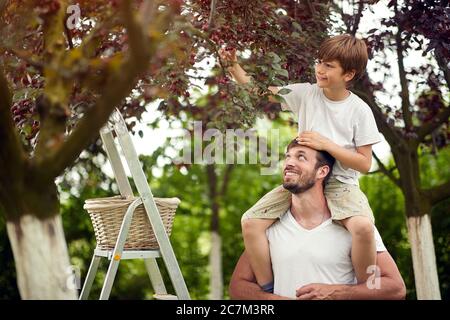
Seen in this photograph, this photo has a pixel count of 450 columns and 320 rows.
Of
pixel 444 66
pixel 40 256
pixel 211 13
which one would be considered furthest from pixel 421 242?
pixel 40 256

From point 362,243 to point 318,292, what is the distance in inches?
14.3

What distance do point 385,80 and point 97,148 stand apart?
2.77 metres

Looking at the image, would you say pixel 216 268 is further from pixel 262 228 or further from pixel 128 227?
pixel 128 227

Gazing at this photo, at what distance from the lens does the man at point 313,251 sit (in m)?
4.34

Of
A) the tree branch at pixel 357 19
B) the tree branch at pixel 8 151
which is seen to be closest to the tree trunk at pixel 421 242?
the tree branch at pixel 357 19

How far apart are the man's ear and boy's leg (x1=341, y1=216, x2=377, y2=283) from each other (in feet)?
0.89

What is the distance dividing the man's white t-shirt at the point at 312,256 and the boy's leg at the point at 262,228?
75mm

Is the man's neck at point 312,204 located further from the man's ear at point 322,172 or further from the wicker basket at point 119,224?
the wicker basket at point 119,224

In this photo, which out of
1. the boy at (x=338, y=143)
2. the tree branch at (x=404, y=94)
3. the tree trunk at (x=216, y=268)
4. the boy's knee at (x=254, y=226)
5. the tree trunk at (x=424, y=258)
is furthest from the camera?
the tree trunk at (x=216, y=268)

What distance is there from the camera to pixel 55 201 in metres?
3.27

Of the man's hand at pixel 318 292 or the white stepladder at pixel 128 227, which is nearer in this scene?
the white stepladder at pixel 128 227

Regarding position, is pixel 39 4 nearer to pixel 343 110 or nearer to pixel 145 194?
pixel 145 194

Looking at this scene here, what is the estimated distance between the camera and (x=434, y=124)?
6.79 m
